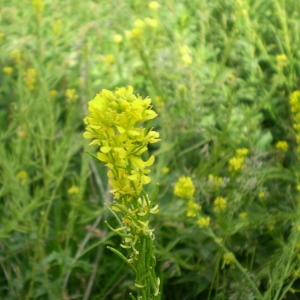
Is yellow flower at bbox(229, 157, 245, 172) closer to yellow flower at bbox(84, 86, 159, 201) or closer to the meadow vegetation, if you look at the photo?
the meadow vegetation

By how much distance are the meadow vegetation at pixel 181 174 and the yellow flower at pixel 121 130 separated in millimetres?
489

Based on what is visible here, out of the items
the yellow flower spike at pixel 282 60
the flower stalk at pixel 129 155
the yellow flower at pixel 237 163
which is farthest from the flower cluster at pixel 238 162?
the flower stalk at pixel 129 155

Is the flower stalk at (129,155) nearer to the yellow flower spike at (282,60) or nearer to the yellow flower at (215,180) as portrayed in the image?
the yellow flower at (215,180)

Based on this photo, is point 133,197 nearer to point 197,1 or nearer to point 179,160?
point 179,160

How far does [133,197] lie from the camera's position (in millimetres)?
→ 1409

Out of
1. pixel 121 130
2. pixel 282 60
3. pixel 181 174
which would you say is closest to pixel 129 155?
pixel 121 130

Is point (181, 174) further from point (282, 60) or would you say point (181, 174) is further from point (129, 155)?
point (129, 155)

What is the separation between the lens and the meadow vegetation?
2.16 meters

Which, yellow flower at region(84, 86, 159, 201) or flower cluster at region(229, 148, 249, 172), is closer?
yellow flower at region(84, 86, 159, 201)

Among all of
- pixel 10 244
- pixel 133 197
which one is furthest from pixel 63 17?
pixel 133 197

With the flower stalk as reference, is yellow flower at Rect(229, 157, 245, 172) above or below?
below

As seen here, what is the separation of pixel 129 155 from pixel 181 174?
1151 millimetres

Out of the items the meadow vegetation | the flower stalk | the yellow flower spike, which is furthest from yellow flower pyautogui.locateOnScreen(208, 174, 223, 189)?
the flower stalk

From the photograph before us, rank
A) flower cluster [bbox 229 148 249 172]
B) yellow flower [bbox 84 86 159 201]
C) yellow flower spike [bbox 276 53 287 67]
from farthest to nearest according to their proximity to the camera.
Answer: yellow flower spike [bbox 276 53 287 67] → flower cluster [bbox 229 148 249 172] → yellow flower [bbox 84 86 159 201]
